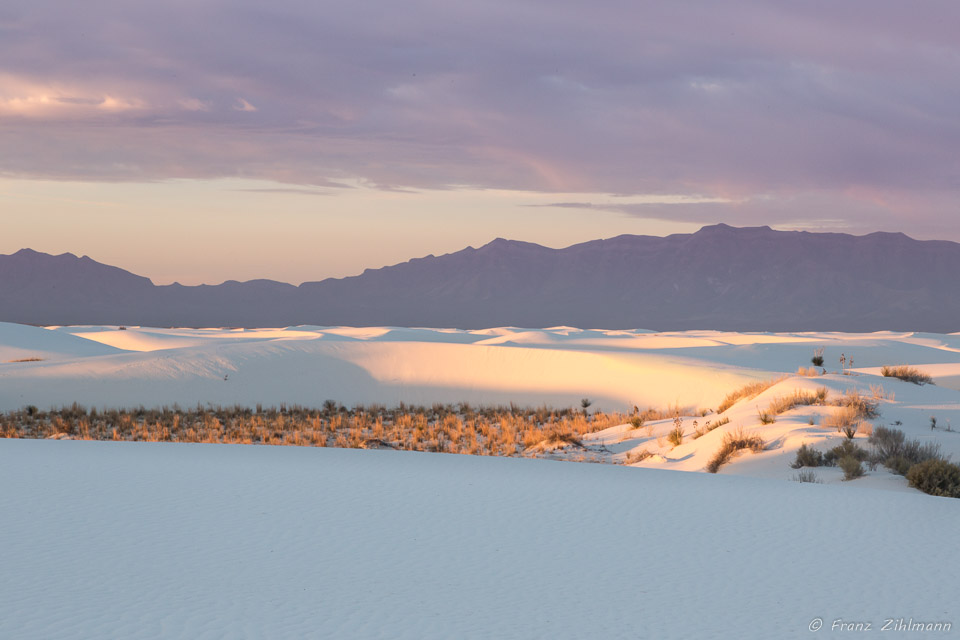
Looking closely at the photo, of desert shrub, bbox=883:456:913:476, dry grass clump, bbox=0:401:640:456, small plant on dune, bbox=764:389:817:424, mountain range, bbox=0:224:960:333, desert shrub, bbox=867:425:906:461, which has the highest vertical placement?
mountain range, bbox=0:224:960:333

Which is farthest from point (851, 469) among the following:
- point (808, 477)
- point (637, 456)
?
point (637, 456)

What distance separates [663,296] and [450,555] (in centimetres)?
17632

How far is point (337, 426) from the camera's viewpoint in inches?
701

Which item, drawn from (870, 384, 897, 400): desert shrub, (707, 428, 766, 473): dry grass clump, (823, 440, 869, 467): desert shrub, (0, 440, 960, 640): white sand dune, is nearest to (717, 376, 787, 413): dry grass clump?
(870, 384, 897, 400): desert shrub

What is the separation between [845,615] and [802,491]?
3.69 m

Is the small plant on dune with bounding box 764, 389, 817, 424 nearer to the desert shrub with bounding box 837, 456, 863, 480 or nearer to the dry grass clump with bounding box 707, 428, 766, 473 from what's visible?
the dry grass clump with bounding box 707, 428, 766, 473

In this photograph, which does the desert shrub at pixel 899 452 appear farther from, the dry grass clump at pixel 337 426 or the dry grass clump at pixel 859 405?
the dry grass clump at pixel 337 426

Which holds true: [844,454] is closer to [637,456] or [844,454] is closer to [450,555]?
[637,456]

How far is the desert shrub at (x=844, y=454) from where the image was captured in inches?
388

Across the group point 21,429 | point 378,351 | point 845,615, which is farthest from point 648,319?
point 845,615

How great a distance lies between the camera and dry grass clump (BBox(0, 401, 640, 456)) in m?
15.4

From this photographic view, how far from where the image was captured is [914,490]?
8492mm

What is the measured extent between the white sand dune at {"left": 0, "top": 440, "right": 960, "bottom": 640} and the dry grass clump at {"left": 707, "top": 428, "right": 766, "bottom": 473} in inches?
96.6

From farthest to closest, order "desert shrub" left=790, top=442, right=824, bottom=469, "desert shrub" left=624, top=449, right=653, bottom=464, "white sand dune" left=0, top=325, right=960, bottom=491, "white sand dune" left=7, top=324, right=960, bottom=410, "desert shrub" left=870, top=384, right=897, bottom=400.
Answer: "white sand dune" left=7, top=324, right=960, bottom=410
"white sand dune" left=0, top=325, right=960, bottom=491
"desert shrub" left=870, top=384, right=897, bottom=400
"desert shrub" left=624, top=449, right=653, bottom=464
"desert shrub" left=790, top=442, right=824, bottom=469
